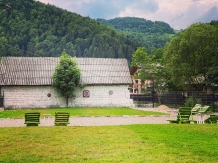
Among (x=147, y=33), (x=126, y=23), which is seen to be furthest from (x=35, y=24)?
(x=126, y=23)

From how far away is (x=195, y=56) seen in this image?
35.8 m

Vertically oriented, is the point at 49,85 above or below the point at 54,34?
below

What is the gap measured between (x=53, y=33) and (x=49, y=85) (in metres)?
66.8

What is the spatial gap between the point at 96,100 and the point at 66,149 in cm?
2489

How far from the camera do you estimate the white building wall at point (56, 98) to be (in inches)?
1268

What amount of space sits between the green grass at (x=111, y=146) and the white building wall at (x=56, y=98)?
819 inches

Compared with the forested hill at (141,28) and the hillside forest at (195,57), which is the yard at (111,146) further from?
the forested hill at (141,28)

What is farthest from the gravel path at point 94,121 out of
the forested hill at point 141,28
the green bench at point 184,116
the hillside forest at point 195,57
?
the forested hill at point 141,28

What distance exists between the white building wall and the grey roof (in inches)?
27.6

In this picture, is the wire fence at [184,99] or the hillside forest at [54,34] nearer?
the wire fence at [184,99]

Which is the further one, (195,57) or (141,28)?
(141,28)

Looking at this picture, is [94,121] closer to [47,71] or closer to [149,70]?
[47,71]

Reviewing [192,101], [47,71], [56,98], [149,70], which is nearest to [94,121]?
[192,101]

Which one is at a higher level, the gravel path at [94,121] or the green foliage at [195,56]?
the green foliage at [195,56]
